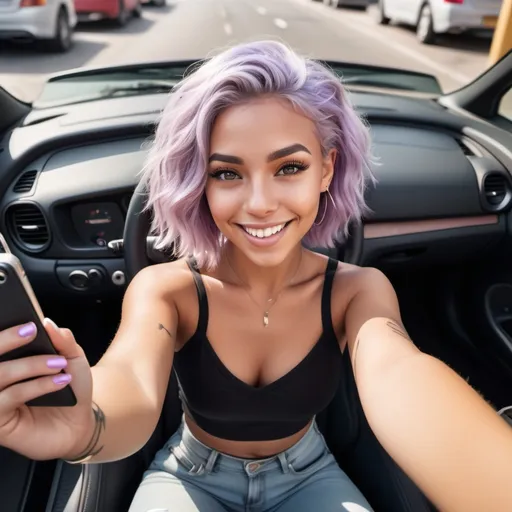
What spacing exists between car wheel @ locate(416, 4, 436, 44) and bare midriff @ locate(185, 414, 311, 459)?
13.1m

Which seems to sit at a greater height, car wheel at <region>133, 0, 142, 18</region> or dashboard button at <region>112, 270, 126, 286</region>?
dashboard button at <region>112, 270, 126, 286</region>

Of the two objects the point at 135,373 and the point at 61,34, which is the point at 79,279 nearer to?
the point at 135,373

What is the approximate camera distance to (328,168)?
151 centimetres

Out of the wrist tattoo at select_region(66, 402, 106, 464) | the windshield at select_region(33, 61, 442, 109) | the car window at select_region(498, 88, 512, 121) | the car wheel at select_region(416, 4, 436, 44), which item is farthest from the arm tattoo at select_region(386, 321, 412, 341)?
the car wheel at select_region(416, 4, 436, 44)

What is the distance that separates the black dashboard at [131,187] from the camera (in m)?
2.41

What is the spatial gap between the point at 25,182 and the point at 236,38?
21.8 feet

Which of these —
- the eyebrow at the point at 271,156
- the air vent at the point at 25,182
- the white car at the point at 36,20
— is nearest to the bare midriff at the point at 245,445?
the eyebrow at the point at 271,156

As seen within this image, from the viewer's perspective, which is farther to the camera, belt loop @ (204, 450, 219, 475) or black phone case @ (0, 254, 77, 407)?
belt loop @ (204, 450, 219, 475)

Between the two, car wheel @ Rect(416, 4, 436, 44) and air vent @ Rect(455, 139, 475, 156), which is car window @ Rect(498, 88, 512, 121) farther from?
car wheel @ Rect(416, 4, 436, 44)

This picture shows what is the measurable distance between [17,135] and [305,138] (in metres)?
1.69

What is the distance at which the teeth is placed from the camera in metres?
1.37

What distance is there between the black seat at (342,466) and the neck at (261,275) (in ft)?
1.78

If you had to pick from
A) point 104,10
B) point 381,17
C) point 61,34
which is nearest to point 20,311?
point 61,34

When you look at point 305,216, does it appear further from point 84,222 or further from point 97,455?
point 84,222
